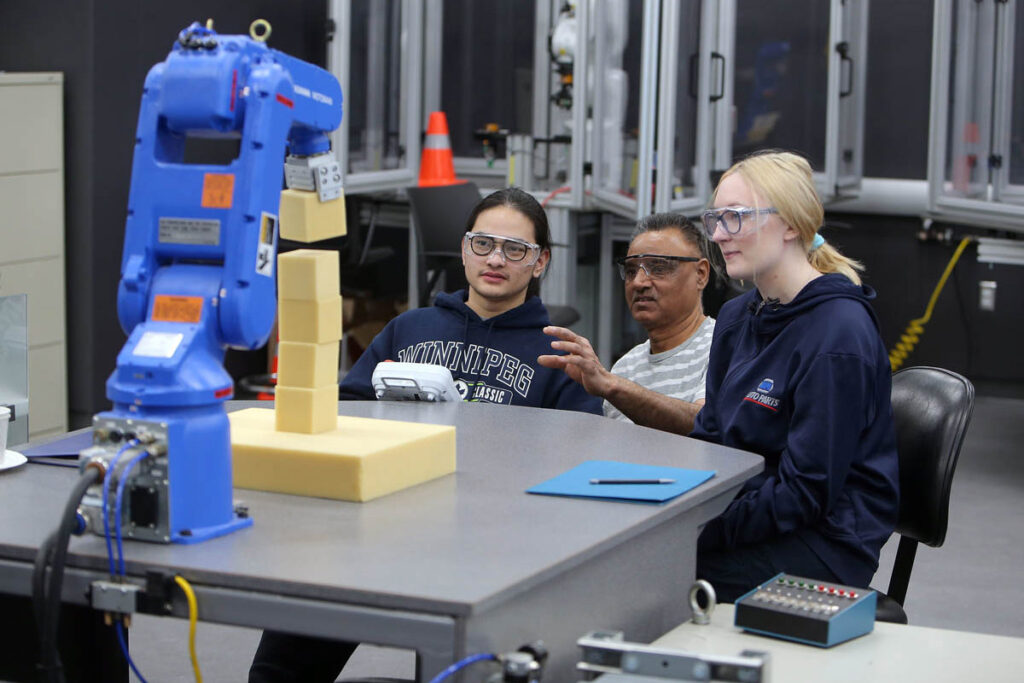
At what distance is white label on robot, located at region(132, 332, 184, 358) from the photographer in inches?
60.5

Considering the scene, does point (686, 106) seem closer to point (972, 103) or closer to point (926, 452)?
point (972, 103)

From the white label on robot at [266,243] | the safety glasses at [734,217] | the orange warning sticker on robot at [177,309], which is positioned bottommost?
the orange warning sticker on robot at [177,309]

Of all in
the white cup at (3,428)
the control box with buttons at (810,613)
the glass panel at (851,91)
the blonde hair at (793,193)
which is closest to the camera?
the control box with buttons at (810,613)

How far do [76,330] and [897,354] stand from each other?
375 cm

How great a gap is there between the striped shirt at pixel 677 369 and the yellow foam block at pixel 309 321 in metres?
0.96

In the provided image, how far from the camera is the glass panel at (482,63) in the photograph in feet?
21.7

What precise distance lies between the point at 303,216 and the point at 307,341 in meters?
0.19

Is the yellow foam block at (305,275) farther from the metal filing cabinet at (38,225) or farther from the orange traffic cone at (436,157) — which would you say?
the orange traffic cone at (436,157)

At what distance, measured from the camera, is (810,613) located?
167 centimetres

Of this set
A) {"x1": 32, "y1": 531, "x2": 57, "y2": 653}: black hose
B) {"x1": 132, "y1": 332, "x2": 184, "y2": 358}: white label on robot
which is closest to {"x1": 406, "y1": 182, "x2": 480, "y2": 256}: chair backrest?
{"x1": 132, "y1": 332, "x2": 184, "y2": 358}: white label on robot

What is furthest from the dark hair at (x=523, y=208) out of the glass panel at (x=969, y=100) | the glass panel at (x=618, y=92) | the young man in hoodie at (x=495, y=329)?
the glass panel at (x=969, y=100)

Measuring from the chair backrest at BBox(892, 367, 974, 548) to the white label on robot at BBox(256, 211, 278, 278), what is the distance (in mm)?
1176

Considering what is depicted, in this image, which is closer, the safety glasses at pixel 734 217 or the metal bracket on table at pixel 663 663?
the metal bracket on table at pixel 663 663

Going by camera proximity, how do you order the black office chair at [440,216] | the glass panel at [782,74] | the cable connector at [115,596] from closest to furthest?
1. the cable connector at [115,596]
2. the black office chair at [440,216]
3. the glass panel at [782,74]
